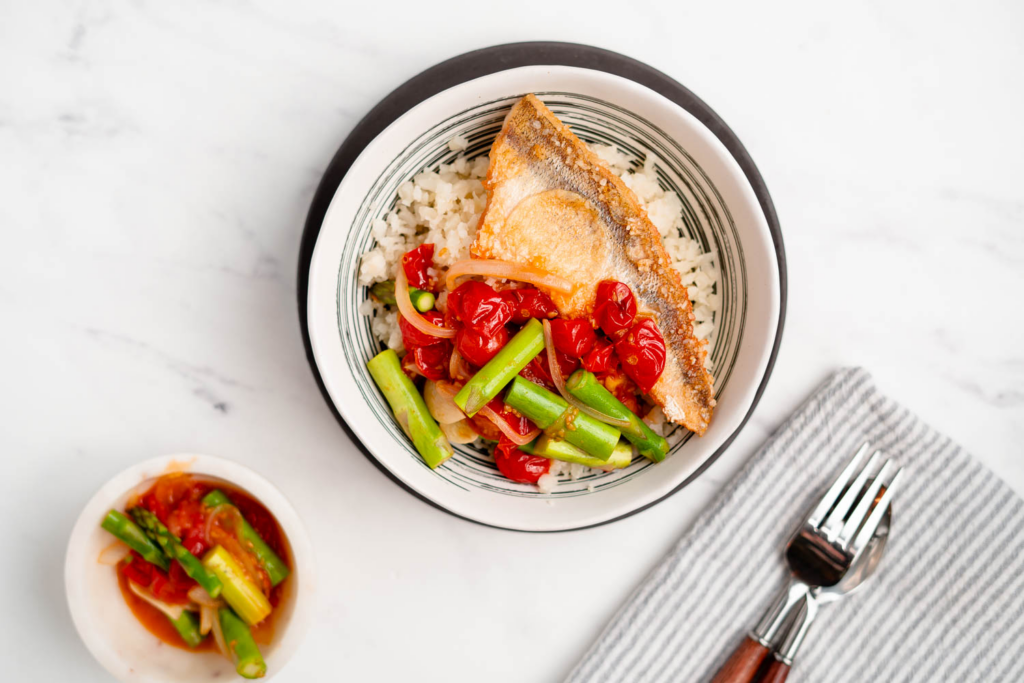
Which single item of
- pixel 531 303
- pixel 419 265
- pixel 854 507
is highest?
pixel 854 507

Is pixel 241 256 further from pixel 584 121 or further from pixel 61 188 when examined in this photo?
pixel 584 121

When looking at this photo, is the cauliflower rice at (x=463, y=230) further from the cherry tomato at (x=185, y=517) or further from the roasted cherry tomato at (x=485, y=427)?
the cherry tomato at (x=185, y=517)

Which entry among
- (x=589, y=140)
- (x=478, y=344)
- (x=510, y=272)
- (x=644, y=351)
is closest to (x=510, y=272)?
(x=510, y=272)

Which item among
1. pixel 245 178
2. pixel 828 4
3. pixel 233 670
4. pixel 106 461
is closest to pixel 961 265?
pixel 828 4

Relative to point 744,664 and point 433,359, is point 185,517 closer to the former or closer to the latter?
point 433,359

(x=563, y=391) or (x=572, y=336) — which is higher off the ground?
(x=572, y=336)

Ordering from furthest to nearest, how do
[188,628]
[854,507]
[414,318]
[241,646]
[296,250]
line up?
[854,507]
[296,250]
[188,628]
[241,646]
[414,318]
